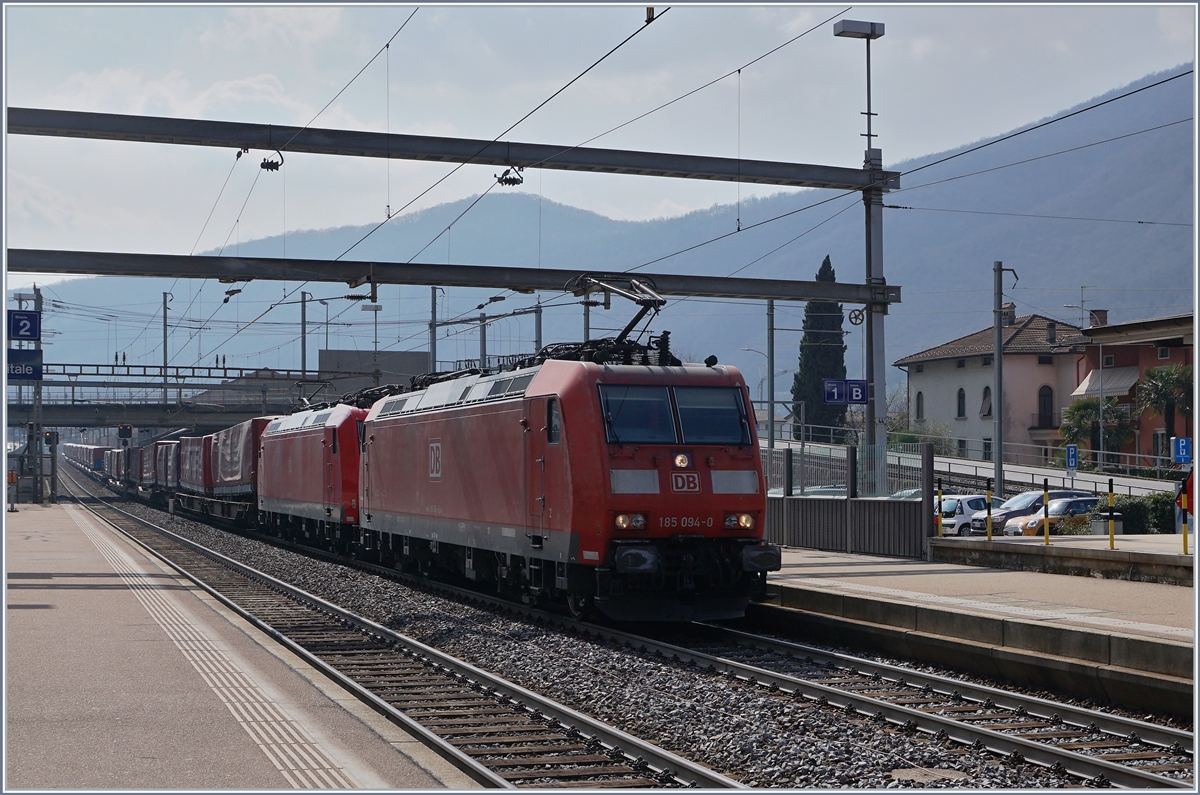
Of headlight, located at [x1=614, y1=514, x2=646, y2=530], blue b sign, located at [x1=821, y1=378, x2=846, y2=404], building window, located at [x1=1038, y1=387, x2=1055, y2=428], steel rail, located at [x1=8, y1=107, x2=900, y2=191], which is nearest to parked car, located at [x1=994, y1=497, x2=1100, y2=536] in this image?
blue b sign, located at [x1=821, y1=378, x2=846, y2=404]

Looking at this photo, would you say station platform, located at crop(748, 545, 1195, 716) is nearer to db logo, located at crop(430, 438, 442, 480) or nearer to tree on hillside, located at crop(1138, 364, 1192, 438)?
db logo, located at crop(430, 438, 442, 480)

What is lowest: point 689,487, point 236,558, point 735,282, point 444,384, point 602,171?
point 236,558

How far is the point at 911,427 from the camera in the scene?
80.1 m

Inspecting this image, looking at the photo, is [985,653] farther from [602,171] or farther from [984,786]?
[602,171]

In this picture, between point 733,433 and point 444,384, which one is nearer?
point 733,433

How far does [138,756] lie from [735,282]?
17685 mm

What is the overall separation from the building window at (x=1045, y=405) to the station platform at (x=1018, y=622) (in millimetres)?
60598

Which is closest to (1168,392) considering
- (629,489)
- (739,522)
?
(739,522)

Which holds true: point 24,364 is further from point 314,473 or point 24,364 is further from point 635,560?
point 635,560

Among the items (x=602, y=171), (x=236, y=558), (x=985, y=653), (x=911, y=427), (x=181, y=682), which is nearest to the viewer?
(x=181, y=682)

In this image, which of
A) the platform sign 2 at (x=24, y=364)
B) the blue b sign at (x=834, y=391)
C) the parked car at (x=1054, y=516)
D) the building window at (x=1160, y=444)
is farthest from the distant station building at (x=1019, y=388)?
the platform sign 2 at (x=24, y=364)

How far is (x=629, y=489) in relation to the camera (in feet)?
47.0

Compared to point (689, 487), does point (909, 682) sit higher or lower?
lower

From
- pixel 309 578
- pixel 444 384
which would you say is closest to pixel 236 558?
pixel 309 578
